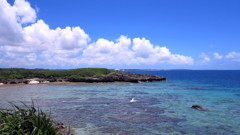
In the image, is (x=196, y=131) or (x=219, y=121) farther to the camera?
(x=219, y=121)

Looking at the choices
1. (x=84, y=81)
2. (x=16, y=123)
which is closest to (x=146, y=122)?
(x=16, y=123)

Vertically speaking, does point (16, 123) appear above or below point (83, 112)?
above

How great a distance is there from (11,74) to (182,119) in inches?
3170

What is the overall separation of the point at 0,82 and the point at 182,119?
221 ft

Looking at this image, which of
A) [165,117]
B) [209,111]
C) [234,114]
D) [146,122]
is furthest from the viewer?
[209,111]

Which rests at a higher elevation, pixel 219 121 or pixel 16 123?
pixel 16 123

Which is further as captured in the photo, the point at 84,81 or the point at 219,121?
the point at 84,81

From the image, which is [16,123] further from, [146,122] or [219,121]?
[219,121]

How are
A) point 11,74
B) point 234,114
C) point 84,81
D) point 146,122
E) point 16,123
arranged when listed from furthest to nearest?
point 11,74
point 84,81
point 234,114
point 146,122
point 16,123

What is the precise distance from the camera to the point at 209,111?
89.7 feet

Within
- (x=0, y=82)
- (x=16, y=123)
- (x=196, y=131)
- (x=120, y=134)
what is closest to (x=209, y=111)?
(x=196, y=131)

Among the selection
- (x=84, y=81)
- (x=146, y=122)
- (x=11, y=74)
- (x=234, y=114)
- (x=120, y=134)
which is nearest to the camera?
(x=120, y=134)

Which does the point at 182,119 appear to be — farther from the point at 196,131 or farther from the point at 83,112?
the point at 83,112

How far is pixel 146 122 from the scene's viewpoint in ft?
71.5
